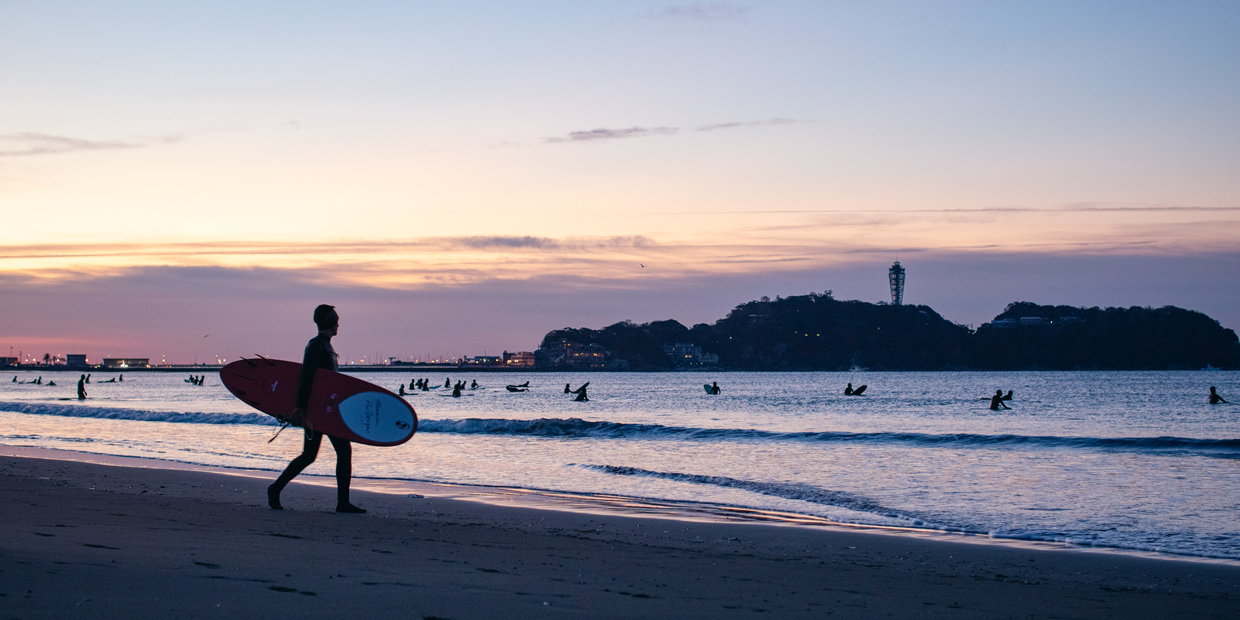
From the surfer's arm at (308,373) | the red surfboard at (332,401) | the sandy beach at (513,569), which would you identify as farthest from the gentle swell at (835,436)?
the surfer's arm at (308,373)

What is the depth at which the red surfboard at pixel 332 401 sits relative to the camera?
8.23m

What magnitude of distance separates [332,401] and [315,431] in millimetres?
467

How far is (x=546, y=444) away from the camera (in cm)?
2172

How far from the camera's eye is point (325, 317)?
765 cm

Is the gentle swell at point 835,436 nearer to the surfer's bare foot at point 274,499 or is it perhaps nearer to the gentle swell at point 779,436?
the gentle swell at point 779,436

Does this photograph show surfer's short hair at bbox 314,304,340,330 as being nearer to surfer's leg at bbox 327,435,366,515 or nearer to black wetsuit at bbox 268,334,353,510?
black wetsuit at bbox 268,334,353,510

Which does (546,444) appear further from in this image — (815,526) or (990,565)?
(990,565)

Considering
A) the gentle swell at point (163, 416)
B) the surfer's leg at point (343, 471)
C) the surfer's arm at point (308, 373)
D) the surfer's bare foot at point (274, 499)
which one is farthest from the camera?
the gentle swell at point (163, 416)

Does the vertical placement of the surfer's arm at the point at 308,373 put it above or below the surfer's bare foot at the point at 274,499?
above

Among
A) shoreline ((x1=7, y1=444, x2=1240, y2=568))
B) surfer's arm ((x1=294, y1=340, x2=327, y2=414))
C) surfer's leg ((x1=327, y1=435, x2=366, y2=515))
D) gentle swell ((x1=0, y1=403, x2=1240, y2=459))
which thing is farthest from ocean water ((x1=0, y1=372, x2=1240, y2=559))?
surfer's arm ((x1=294, y1=340, x2=327, y2=414))

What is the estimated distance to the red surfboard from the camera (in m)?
8.23

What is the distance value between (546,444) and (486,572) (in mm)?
16690

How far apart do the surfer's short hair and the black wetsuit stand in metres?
0.12

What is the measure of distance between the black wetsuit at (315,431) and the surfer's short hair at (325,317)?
0.12 m
